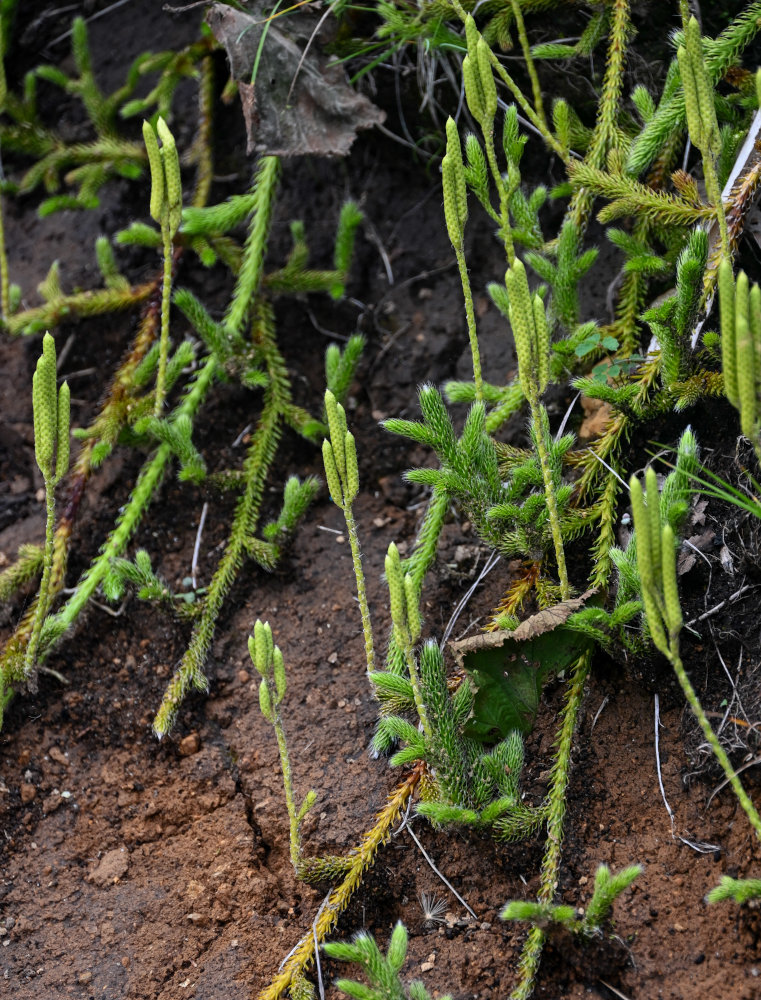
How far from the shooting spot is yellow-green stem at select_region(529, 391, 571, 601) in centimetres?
214

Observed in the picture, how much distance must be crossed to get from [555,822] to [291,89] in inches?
100

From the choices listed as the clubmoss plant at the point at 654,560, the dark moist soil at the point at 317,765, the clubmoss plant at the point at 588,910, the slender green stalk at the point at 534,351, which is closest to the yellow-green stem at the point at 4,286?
the dark moist soil at the point at 317,765

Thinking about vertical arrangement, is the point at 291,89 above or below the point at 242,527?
above

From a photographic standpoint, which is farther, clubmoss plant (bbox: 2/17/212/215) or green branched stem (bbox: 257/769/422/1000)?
clubmoss plant (bbox: 2/17/212/215)

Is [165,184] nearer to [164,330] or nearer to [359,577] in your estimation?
[164,330]

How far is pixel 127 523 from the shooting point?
2.93 metres

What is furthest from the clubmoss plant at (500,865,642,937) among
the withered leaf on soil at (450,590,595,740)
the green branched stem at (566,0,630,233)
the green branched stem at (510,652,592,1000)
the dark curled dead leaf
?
the green branched stem at (566,0,630,233)

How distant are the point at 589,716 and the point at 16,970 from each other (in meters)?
1.55

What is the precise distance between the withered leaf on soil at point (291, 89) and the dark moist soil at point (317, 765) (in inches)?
22.6

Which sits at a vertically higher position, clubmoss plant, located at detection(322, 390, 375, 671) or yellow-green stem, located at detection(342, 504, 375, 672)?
clubmoss plant, located at detection(322, 390, 375, 671)

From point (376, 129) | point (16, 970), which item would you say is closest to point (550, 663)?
point (16, 970)

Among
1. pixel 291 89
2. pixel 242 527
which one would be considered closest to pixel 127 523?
pixel 242 527

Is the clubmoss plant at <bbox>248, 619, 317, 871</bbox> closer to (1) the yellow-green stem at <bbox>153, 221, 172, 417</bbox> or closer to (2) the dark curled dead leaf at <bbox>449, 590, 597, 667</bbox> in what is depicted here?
(2) the dark curled dead leaf at <bbox>449, 590, 597, 667</bbox>

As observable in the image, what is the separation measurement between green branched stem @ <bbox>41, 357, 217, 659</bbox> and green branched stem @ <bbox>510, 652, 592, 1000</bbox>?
1.46 meters
